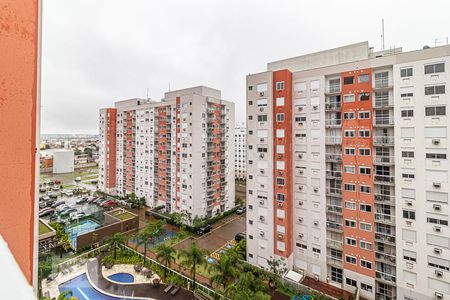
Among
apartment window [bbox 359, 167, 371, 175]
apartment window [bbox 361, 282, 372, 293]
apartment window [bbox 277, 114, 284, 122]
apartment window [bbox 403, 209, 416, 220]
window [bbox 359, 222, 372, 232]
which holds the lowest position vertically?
apartment window [bbox 361, 282, 372, 293]

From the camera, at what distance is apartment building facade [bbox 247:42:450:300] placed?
1727 cm

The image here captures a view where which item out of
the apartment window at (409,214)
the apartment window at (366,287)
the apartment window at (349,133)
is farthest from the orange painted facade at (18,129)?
the apartment window at (366,287)

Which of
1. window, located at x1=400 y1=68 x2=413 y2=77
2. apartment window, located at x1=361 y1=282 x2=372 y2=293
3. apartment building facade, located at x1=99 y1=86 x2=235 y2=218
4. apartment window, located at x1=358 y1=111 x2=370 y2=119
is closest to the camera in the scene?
window, located at x1=400 y1=68 x2=413 y2=77

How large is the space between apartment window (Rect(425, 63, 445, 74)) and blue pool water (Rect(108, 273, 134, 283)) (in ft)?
105

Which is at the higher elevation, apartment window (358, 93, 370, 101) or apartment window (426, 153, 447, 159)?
apartment window (358, 93, 370, 101)

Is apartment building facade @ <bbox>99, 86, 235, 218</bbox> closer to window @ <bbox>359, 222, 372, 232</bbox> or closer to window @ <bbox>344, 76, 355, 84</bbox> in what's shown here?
window @ <bbox>344, 76, 355, 84</bbox>

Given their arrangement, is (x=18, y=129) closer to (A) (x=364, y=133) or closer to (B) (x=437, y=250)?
(A) (x=364, y=133)

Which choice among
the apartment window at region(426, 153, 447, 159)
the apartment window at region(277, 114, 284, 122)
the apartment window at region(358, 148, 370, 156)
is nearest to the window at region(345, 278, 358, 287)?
the apartment window at region(358, 148, 370, 156)

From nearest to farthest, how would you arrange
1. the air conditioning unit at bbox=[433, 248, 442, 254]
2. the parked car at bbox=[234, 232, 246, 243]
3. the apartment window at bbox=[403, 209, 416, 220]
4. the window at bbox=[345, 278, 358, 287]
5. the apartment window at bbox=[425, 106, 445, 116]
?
the air conditioning unit at bbox=[433, 248, 442, 254], the apartment window at bbox=[425, 106, 445, 116], the apartment window at bbox=[403, 209, 416, 220], the window at bbox=[345, 278, 358, 287], the parked car at bbox=[234, 232, 246, 243]

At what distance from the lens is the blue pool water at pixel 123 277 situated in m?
22.4

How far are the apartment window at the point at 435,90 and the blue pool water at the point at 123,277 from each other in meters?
30.9

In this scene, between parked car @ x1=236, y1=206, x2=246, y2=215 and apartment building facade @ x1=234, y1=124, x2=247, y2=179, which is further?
apartment building facade @ x1=234, y1=124, x2=247, y2=179

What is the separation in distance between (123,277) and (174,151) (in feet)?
66.2

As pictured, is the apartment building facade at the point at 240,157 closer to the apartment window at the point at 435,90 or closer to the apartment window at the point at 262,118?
the apartment window at the point at 262,118
